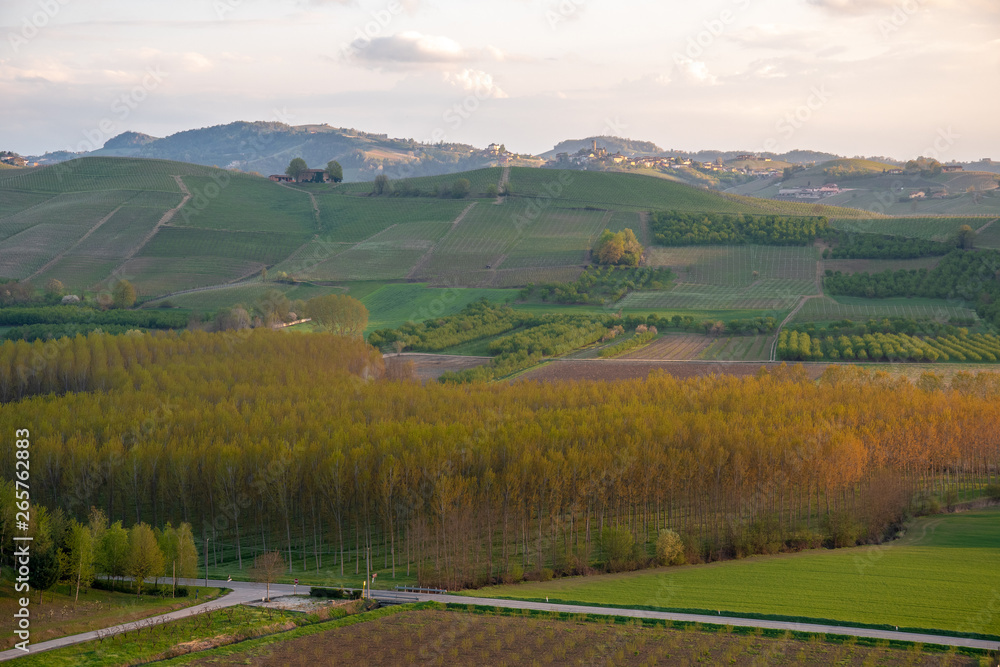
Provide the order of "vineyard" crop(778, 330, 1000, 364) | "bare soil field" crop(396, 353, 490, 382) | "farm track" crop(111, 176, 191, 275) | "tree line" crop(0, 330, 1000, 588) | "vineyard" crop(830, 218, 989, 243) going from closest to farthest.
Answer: "tree line" crop(0, 330, 1000, 588)
"vineyard" crop(778, 330, 1000, 364)
"bare soil field" crop(396, 353, 490, 382)
"vineyard" crop(830, 218, 989, 243)
"farm track" crop(111, 176, 191, 275)

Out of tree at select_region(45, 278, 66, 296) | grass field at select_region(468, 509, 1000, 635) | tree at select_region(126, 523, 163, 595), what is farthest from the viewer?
tree at select_region(45, 278, 66, 296)

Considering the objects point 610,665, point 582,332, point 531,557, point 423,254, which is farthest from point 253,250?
point 610,665

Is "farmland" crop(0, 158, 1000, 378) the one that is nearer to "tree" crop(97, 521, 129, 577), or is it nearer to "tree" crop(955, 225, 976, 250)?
"tree" crop(955, 225, 976, 250)

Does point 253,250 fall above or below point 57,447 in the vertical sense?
above

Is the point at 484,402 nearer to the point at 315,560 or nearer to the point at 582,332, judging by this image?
the point at 315,560

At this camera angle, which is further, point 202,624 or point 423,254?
point 423,254

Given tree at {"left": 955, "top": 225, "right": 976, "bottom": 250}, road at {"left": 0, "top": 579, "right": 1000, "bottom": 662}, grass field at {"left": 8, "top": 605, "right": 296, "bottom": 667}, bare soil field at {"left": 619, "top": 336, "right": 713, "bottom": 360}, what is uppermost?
tree at {"left": 955, "top": 225, "right": 976, "bottom": 250}

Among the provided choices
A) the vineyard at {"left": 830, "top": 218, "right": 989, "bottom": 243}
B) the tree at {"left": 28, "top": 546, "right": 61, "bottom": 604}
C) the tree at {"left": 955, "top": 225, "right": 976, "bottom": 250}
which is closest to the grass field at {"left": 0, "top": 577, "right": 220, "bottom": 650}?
the tree at {"left": 28, "top": 546, "right": 61, "bottom": 604}
